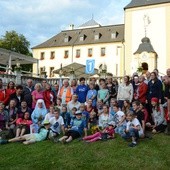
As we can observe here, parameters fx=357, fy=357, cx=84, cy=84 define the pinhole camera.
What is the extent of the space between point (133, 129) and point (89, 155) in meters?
1.44

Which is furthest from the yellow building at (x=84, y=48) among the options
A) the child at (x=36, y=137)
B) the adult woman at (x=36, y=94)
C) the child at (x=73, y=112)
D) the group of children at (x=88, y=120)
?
the child at (x=36, y=137)

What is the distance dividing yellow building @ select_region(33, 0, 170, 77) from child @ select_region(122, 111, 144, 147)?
24.8 metres

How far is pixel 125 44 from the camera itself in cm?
4494

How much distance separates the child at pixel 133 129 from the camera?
9758 mm

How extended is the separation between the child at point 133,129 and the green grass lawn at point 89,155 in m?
0.19

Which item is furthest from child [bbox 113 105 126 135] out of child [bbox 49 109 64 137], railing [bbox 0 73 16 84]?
railing [bbox 0 73 16 84]

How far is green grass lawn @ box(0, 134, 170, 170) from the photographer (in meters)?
8.63

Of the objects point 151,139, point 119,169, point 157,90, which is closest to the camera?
point 119,169

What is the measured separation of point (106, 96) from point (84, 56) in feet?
133

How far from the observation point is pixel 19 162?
906 cm

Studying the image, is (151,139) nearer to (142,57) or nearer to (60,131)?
(60,131)

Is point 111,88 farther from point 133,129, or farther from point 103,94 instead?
point 133,129

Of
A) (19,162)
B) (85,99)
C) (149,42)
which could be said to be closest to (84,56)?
(149,42)

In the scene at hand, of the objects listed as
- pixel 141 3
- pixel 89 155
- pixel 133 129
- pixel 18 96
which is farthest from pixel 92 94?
pixel 141 3
